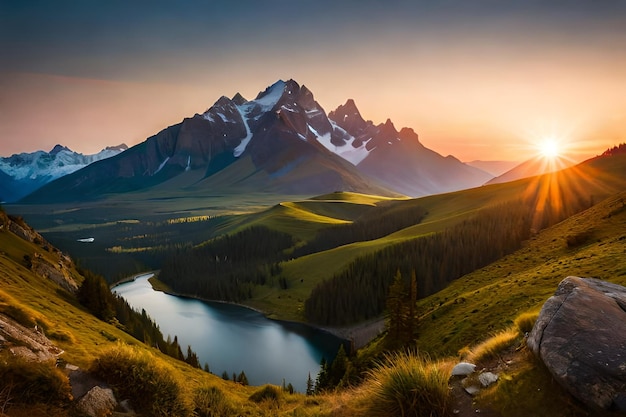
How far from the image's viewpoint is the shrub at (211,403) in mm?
13727

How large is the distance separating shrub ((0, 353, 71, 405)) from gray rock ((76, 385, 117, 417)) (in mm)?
535

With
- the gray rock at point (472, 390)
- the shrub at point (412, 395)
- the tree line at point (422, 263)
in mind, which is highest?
the shrub at point (412, 395)

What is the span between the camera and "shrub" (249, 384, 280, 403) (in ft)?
71.8

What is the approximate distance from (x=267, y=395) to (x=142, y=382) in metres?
12.1

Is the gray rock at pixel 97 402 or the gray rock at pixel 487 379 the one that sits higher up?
the gray rock at pixel 97 402

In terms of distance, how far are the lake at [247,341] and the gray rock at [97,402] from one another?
78.9m

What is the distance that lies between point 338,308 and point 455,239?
50454mm

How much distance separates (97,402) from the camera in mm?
11445

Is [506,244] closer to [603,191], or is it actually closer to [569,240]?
[569,240]

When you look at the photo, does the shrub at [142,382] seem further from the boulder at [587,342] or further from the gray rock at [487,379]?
the boulder at [587,342]

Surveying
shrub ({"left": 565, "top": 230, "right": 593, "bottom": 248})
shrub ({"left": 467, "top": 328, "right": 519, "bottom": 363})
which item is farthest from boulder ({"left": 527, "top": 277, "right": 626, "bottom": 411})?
shrub ({"left": 565, "top": 230, "right": 593, "bottom": 248})

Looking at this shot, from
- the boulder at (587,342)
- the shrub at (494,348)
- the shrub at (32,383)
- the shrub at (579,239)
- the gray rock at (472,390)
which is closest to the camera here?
the boulder at (587,342)

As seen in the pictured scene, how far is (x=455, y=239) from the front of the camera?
124 metres

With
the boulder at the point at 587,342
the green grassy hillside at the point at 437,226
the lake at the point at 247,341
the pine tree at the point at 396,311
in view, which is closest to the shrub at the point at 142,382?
the boulder at the point at 587,342
